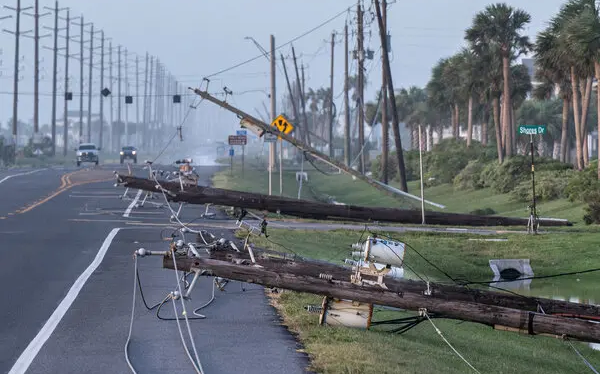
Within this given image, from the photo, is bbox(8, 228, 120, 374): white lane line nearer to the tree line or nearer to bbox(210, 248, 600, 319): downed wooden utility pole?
bbox(210, 248, 600, 319): downed wooden utility pole

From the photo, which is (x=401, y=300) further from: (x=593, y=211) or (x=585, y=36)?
(x=585, y=36)

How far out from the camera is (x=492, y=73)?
2697 inches

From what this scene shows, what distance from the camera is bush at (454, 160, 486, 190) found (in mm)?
62094

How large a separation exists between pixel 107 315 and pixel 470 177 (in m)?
49.5

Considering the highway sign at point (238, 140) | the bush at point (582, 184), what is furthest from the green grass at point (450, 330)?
the highway sign at point (238, 140)

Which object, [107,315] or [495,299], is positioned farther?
A: [107,315]

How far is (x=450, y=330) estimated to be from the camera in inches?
719

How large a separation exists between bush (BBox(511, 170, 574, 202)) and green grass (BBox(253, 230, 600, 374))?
15766 millimetres

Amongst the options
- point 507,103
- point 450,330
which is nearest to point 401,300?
point 450,330

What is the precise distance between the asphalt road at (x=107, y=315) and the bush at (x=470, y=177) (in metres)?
33.1

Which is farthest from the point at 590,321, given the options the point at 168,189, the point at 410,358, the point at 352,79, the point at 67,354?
the point at 352,79

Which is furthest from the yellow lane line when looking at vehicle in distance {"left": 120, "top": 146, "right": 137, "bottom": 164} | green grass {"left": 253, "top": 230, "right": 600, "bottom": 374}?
vehicle in distance {"left": 120, "top": 146, "right": 137, "bottom": 164}

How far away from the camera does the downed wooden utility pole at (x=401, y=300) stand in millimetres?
13156

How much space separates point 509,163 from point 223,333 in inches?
1766
